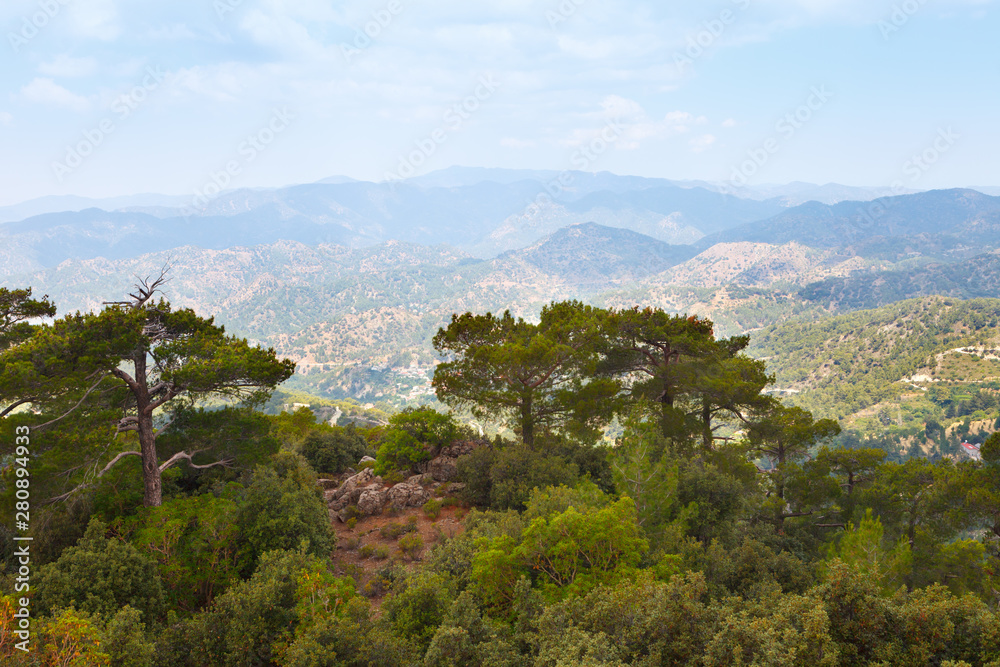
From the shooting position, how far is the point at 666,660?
22.0 feet

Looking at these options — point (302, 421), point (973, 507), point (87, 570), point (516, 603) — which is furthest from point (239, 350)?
point (973, 507)

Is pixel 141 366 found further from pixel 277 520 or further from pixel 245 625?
pixel 245 625

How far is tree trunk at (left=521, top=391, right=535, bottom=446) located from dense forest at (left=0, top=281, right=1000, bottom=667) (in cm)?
14

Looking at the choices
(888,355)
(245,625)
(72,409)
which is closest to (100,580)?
(245,625)

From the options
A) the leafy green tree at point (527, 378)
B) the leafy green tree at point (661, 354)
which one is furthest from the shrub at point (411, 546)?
the leafy green tree at point (661, 354)

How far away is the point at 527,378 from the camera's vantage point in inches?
804

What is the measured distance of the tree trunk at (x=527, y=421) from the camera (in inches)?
829

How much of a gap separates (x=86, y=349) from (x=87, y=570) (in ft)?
17.4

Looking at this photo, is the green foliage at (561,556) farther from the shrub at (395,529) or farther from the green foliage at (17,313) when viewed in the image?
the green foliage at (17,313)

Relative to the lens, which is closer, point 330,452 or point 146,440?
point 146,440

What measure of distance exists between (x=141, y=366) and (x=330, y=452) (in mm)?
12284

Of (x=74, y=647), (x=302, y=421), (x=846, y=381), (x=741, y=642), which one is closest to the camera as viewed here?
(x=741, y=642)

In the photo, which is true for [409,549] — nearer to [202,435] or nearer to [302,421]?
[202,435]

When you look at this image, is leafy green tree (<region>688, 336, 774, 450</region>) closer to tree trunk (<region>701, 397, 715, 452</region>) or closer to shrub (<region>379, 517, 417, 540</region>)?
tree trunk (<region>701, 397, 715, 452</region>)
